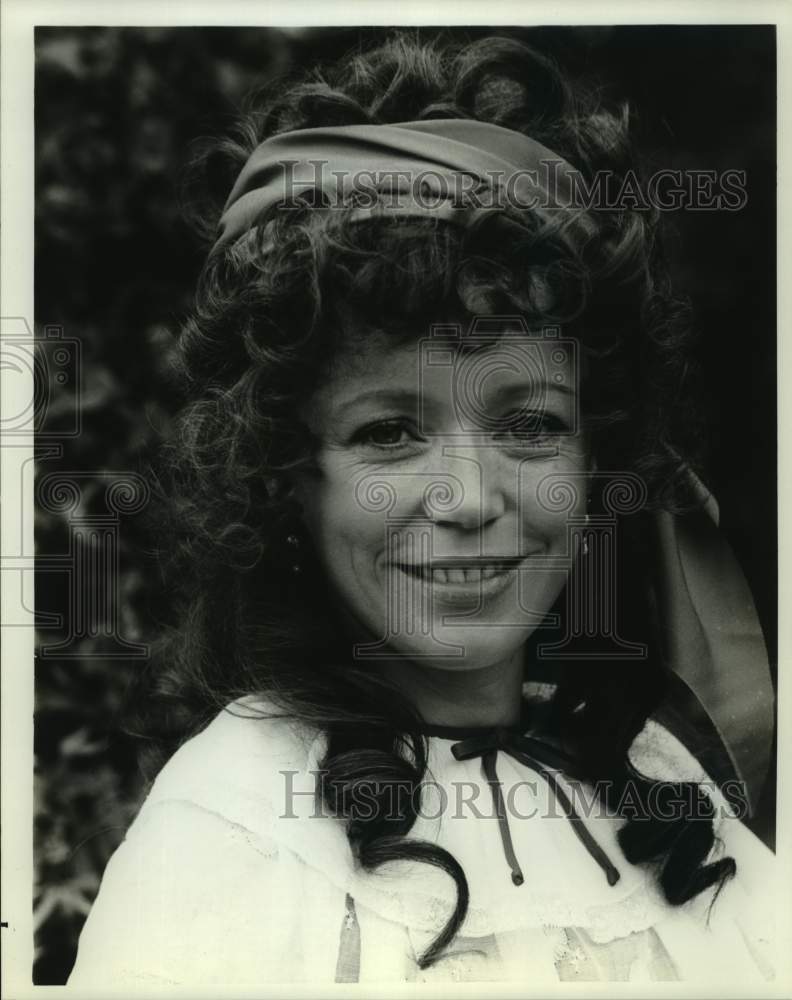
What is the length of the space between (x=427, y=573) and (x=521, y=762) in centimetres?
49

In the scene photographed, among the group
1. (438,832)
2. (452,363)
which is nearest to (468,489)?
(452,363)

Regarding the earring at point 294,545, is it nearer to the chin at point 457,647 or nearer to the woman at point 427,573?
the woman at point 427,573

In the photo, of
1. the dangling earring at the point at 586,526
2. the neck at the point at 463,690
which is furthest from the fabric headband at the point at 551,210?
the neck at the point at 463,690

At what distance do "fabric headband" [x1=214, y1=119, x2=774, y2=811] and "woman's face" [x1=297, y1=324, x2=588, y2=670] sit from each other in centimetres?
28

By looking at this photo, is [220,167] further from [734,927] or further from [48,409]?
[734,927]

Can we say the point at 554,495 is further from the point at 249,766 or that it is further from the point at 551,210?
the point at 249,766

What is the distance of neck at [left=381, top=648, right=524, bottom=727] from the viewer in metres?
2.62

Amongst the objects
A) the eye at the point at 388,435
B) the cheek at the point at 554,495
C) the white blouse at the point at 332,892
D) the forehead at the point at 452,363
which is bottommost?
the white blouse at the point at 332,892

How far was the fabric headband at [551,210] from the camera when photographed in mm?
2535

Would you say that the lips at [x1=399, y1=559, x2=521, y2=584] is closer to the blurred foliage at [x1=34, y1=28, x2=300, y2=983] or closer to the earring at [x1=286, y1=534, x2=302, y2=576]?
the earring at [x1=286, y1=534, x2=302, y2=576]

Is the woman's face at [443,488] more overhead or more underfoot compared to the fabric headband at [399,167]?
more underfoot

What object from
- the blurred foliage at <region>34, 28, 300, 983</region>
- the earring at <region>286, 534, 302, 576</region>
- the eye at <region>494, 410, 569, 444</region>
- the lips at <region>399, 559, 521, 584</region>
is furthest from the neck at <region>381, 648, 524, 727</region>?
the blurred foliage at <region>34, 28, 300, 983</region>

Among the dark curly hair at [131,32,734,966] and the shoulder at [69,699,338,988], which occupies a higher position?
the dark curly hair at [131,32,734,966]

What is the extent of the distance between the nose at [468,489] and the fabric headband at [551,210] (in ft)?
1.33
